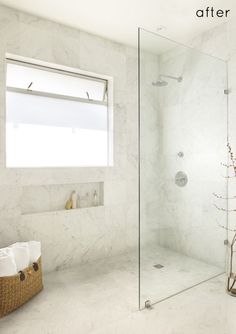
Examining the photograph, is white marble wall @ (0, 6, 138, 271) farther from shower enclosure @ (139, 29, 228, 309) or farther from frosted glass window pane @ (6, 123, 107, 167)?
shower enclosure @ (139, 29, 228, 309)

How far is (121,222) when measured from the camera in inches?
122

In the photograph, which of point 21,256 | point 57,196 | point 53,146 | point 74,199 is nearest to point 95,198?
point 74,199

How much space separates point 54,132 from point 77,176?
55 cm

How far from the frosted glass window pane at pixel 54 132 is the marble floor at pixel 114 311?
1255mm

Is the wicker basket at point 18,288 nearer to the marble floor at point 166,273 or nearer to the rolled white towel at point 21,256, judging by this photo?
→ the rolled white towel at point 21,256

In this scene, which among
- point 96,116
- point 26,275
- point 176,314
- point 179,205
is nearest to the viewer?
point 176,314

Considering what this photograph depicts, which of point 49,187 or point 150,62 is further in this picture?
point 49,187

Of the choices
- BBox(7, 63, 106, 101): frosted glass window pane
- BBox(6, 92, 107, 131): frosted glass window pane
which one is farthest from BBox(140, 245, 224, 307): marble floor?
BBox(7, 63, 106, 101): frosted glass window pane

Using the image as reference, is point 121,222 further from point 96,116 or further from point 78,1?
point 78,1

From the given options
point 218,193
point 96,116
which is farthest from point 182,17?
point 218,193

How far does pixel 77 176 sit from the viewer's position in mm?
2773

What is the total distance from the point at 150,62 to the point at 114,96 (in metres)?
1.04

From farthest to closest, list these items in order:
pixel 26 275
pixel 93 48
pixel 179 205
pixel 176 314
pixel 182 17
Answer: pixel 93 48
pixel 182 17
pixel 179 205
pixel 26 275
pixel 176 314

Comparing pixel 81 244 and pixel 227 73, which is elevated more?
pixel 227 73
